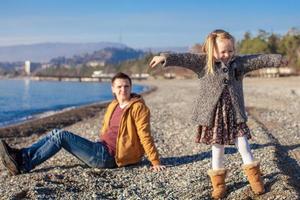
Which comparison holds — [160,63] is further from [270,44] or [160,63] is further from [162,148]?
[270,44]

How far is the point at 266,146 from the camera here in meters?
10.6

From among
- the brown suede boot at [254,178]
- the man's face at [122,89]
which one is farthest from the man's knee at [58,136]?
the brown suede boot at [254,178]

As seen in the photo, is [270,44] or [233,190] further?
[270,44]

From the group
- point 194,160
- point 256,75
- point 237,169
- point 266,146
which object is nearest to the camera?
point 237,169

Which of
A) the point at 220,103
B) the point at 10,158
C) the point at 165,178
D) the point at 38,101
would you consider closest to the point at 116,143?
the point at 165,178

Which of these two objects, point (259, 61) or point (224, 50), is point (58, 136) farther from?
point (259, 61)

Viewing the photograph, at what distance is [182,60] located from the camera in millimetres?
6578

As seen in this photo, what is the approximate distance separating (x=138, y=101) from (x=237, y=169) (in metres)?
1.81

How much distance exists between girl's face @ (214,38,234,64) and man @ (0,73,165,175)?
6.80 feet

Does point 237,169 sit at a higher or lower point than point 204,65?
lower

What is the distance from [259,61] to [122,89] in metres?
2.44

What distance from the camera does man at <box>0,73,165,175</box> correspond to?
8.47 m

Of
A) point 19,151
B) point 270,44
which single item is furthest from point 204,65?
point 270,44

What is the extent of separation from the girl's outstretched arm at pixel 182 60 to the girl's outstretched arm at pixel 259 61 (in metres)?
0.53
